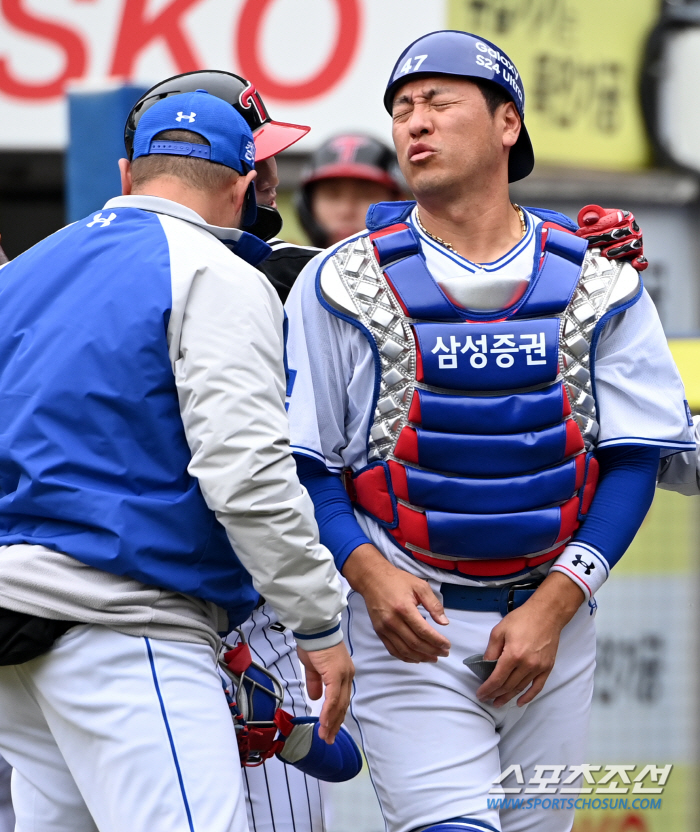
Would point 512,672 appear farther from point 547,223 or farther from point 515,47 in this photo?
point 515,47

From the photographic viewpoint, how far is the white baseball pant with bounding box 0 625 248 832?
2242 mm

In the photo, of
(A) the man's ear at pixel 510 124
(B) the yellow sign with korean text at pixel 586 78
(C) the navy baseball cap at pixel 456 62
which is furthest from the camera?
(B) the yellow sign with korean text at pixel 586 78

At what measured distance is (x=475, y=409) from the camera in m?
2.81

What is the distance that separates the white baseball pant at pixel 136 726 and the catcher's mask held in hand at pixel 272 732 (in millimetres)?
496

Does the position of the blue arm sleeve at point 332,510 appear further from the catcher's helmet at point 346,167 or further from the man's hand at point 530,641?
the catcher's helmet at point 346,167

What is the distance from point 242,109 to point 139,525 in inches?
51.6

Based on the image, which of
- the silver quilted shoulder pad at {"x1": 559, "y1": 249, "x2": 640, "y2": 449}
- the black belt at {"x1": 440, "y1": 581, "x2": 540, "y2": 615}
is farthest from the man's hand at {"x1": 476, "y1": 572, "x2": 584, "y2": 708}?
the silver quilted shoulder pad at {"x1": 559, "y1": 249, "x2": 640, "y2": 449}

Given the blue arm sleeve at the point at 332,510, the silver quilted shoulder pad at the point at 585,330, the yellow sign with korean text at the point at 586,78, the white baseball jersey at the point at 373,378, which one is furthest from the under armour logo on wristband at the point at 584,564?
the yellow sign with korean text at the point at 586,78

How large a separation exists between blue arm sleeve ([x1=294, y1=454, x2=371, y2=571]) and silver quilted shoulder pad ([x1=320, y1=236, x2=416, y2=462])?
0.12m

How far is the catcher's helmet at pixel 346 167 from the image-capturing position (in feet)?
15.9

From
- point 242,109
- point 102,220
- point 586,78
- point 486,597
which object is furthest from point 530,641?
point 586,78

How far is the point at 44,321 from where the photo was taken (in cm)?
239

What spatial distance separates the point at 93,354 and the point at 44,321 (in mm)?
146

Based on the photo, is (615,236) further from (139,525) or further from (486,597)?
(139,525)
